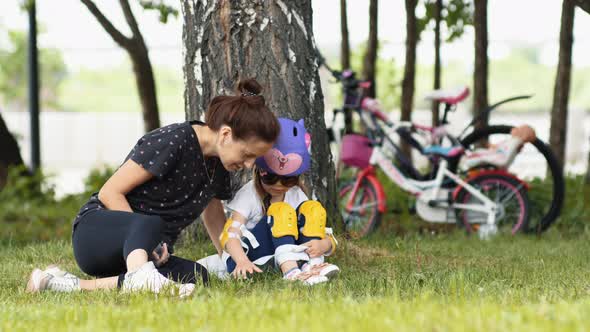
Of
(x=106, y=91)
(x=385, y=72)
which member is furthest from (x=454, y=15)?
(x=106, y=91)

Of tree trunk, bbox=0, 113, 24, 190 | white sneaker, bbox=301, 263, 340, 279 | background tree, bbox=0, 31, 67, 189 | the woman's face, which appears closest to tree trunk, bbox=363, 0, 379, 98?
tree trunk, bbox=0, 113, 24, 190

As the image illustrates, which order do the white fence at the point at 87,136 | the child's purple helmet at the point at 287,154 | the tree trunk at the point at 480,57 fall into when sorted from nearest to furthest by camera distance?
the child's purple helmet at the point at 287,154, the tree trunk at the point at 480,57, the white fence at the point at 87,136

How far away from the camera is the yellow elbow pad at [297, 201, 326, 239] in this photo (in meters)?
4.24

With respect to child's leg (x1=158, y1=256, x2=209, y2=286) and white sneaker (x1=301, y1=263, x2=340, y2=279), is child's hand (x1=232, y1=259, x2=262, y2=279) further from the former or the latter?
white sneaker (x1=301, y1=263, x2=340, y2=279)

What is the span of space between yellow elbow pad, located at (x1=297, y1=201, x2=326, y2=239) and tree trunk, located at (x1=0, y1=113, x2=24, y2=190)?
5.57 metres

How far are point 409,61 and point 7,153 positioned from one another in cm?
448

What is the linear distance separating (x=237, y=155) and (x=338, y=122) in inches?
133

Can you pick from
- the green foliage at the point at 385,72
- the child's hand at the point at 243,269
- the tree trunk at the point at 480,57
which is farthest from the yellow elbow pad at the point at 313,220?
the green foliage at the point at 385,72

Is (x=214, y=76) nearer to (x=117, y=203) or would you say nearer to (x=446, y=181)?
(x=117, y=203)

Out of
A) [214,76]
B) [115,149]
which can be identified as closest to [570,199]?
[214,76]

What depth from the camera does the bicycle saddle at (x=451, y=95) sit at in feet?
22.3

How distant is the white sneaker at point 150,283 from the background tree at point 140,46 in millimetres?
5240

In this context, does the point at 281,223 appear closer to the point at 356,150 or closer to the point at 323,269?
the point at 323,269

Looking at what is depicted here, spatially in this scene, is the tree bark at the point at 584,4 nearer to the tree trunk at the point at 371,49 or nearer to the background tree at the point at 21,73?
the tree trunk at the point at 371,49
